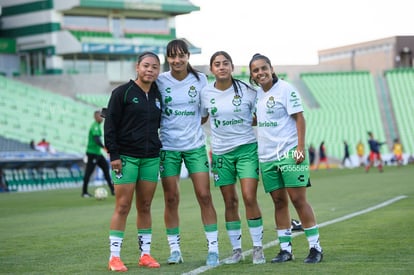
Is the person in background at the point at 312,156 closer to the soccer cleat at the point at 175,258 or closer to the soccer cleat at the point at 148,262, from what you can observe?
the soccer cleat at the point at 175,258

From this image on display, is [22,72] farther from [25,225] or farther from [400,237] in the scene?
[400,237]

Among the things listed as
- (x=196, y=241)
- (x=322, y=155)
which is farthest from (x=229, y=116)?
(x=322, y=155)

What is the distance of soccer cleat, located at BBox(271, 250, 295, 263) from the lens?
9828mm

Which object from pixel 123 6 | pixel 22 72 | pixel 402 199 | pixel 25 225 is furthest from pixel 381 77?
pixel 25 225

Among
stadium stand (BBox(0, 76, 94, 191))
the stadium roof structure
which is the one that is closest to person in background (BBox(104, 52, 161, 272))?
stadium stand (BBox(0, 76, 94, 191))

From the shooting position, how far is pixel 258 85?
10.2m

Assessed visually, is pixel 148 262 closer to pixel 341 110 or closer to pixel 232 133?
pixel 232 133

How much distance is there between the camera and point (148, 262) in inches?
389

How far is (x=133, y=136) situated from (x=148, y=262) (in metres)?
1.25

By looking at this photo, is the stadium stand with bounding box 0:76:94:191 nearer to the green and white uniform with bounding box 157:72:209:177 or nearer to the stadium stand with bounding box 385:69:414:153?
the stadium stand with bounding box 385:69:414:153

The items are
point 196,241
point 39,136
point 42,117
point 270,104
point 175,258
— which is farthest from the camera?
point 42,117

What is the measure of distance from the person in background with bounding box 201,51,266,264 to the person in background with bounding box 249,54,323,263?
0.43ft

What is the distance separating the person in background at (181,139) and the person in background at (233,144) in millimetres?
144

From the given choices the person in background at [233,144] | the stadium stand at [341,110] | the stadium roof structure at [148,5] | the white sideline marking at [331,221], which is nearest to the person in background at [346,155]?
the stadium stand at [341,110]
